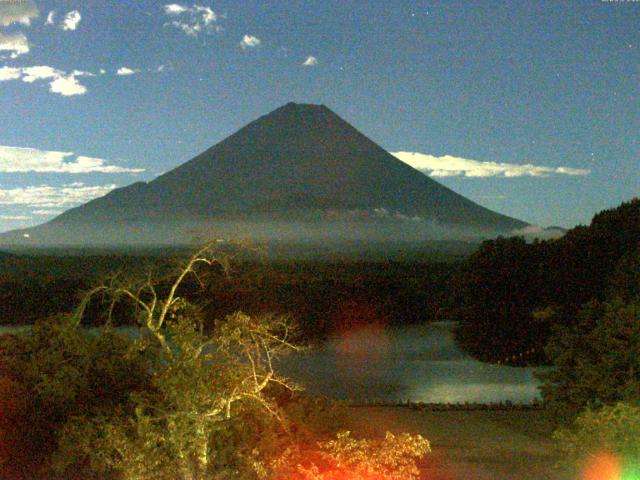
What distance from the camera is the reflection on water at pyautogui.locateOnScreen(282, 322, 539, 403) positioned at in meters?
13.7

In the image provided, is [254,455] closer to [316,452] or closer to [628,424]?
[316,452]

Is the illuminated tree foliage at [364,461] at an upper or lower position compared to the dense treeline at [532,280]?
lower

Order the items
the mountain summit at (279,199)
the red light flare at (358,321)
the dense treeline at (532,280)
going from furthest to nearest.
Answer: the mountain summit at (279,199), the red light flare at (358,321), the dense treeline at (532,280)

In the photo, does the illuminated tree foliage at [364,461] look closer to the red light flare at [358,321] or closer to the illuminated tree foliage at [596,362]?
the illuminated tree foliage at [596,362]

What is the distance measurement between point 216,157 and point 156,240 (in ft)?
51.7

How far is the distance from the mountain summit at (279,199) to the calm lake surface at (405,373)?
40102mm

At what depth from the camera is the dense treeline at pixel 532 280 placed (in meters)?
15.8

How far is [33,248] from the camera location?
78.8 m

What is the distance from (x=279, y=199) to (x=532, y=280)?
55.4 meters

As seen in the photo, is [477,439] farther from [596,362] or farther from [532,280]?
[532,280]

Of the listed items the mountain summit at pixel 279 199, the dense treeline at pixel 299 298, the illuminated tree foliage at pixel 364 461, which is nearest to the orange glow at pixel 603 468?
the illuminated tree foliage at pixel 364 461

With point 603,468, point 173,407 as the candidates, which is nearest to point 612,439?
point 603,468

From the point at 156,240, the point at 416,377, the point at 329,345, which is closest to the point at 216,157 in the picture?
the point at 156,240

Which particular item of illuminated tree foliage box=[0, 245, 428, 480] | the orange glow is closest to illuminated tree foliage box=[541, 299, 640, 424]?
the orange glow
